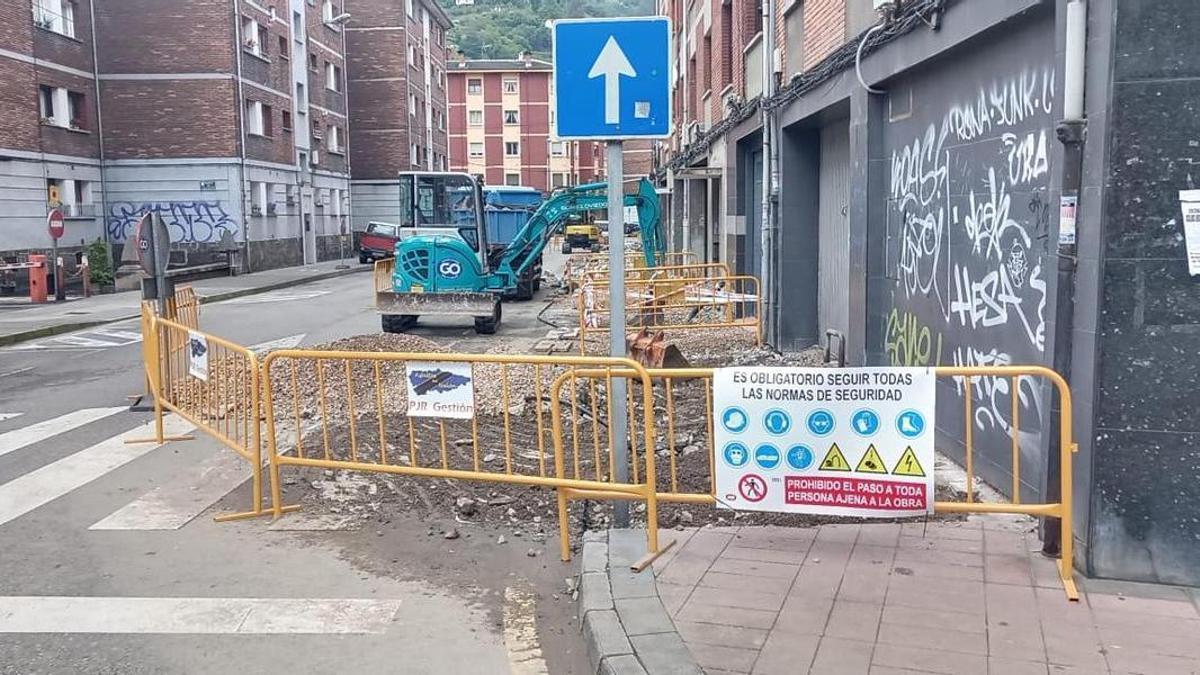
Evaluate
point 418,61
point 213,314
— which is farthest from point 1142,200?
point 418,61

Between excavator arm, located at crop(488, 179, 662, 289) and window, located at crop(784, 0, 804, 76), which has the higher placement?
window, located at crop(784, 0, 804, 76)

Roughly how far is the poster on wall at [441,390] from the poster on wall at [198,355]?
94.1 inches

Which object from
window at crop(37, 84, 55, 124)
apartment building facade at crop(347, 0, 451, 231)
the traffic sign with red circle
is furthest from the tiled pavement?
apartment building facade at crop(347, 0, 451, 231)

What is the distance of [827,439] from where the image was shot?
4828mm

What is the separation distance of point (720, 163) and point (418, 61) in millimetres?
43894

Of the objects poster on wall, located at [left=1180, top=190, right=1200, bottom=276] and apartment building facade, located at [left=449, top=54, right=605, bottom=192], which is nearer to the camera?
poster on wall, located at [left=1180, top=190, right=1200, bottom=276]

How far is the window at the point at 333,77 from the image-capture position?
47500 millimetres

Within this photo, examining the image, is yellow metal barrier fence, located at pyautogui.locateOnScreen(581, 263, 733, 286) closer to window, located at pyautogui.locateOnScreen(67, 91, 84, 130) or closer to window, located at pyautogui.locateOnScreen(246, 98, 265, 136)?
window, located at pyautogui.locateOnScreen(67, 91, 84, 130)

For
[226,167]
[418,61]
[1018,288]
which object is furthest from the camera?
[418,61]

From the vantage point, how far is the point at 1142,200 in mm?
4355

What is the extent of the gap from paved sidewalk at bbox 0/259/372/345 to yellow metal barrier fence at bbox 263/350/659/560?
8.79 meters

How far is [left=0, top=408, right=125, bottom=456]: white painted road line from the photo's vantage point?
8508mm

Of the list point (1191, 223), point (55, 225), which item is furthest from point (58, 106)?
point (1191, 223)

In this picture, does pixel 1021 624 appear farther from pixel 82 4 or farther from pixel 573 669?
pixel 82 4
